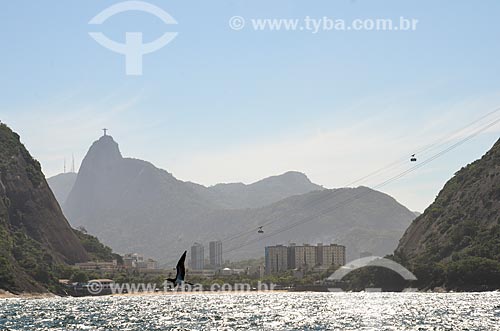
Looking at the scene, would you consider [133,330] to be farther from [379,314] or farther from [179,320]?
[379,314]

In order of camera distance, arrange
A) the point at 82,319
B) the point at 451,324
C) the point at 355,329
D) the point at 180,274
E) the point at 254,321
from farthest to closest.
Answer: the point at 82,319 < the point at 254,321 < the point at 451,324 < the point at 355,329 < the point at 180,274

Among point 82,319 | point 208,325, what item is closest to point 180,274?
point 208,325

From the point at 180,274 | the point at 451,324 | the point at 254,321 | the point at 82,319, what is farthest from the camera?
the point at 82,319

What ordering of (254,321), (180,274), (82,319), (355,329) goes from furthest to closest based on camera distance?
(82,319) → (254,321) → (355,329) → (180,274)

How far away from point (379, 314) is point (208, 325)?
31.8m

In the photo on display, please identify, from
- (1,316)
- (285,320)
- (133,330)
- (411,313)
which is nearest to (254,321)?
(285,320)

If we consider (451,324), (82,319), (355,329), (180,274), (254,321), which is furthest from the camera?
(82,319)

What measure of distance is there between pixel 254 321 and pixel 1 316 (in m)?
39.4

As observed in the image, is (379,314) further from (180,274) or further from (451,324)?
(180,274)

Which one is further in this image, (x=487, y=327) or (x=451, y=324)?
(x=451, y=324)

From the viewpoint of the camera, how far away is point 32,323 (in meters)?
114

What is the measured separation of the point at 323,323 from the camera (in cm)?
11231

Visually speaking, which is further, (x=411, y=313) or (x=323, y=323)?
(x=411, y=313)

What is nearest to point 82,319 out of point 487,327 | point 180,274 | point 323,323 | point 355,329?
point 323,323
